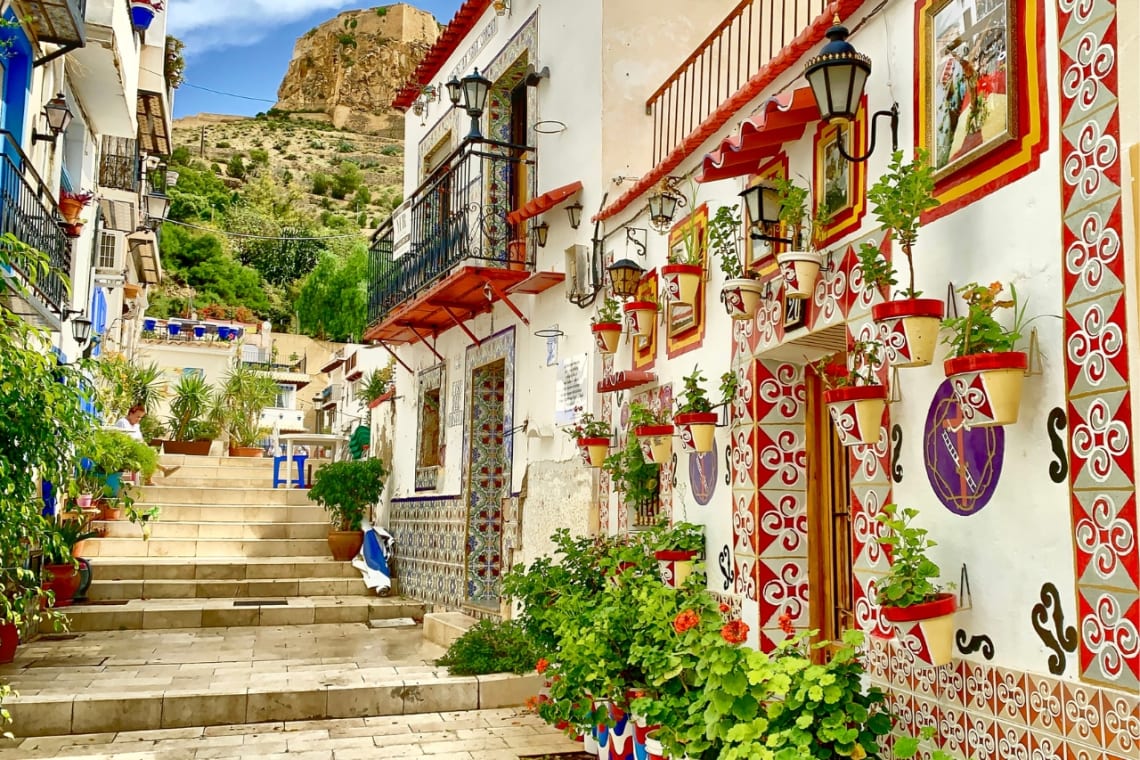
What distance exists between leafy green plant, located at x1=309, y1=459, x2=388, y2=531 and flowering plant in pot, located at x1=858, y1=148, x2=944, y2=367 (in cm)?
1041

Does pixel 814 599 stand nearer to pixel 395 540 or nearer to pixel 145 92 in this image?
pixel 395 540

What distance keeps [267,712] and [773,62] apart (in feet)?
18.7

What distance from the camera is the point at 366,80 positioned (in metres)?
79.3

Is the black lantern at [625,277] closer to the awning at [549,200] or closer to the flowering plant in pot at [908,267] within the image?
the awning at [549,200]

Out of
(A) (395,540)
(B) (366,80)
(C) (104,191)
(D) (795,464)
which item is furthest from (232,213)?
(D) (795,464)

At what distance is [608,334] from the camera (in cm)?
712

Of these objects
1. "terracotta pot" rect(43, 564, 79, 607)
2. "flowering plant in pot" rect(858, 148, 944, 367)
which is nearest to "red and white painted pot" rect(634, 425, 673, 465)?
"flowering plant in pot" rect(858, 148, 944, 367)

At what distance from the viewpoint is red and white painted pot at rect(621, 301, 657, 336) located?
670 centimetres

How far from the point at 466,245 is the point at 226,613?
5019mm

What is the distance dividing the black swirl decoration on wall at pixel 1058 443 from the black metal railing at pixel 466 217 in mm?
6414

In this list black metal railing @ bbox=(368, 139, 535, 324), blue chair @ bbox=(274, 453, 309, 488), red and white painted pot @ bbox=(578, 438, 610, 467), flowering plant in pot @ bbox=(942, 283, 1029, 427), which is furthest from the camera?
blue chair @ bbox=(274, 453, 309, 488)

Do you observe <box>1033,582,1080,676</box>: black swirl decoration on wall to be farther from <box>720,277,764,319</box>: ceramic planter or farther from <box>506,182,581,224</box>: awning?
<box>506,182,581,224</box>: awning

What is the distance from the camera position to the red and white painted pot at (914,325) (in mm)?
3455

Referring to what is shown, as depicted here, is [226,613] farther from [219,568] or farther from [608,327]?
[608,327]
